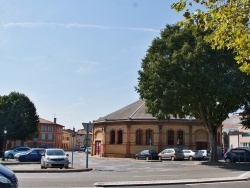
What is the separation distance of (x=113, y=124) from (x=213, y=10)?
4678cm

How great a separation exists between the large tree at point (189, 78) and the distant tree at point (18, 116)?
35.5m

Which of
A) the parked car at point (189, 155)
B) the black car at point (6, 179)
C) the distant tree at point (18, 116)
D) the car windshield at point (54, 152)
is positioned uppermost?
the distant tree at point (18, 116)

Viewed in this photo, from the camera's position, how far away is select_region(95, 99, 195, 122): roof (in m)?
55.1

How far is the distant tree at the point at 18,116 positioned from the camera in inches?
2512

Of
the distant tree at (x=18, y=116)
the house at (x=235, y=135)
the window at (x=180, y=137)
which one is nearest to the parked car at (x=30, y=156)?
the window at (x=180, y=137)

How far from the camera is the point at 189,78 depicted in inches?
1205

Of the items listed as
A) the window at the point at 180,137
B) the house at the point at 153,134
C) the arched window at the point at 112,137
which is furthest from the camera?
the arched window at the point at 112,137

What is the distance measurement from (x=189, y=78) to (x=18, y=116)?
41765mm

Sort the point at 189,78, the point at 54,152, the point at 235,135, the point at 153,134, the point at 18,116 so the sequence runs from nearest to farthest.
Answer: the point at 54,152
the point at 189,78
the point at 153,134
the point at 18,116
the point at 235,135

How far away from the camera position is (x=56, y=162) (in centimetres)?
2595

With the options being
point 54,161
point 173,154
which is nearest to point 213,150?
point 173,154

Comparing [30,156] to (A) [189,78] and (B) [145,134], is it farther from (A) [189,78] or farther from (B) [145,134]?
(B) [145,134]

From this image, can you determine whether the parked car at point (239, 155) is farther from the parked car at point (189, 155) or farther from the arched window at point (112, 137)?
the arched window at point (112, 137)

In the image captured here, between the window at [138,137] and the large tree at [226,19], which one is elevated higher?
the large tree at [226,19]
